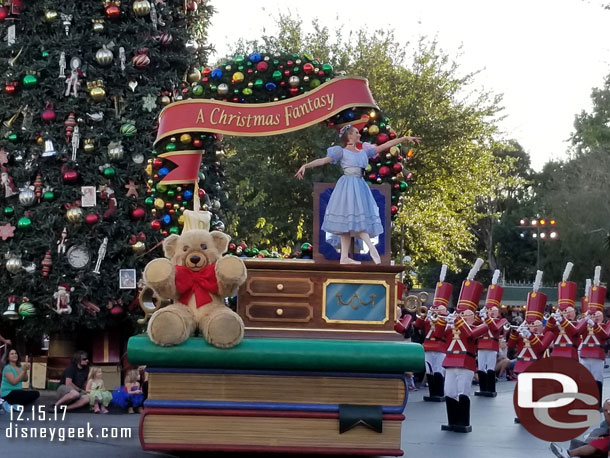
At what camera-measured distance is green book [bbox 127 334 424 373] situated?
934cm

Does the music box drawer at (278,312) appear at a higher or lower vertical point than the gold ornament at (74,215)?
lower

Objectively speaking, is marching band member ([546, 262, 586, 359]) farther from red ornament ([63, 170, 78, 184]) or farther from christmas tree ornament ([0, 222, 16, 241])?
christmas tree ornament ([0, 222, 16, 241])

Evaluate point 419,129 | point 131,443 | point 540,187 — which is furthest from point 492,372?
point 540,187

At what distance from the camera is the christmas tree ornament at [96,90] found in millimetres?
15570

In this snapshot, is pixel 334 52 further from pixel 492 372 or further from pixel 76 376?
pixel 76 376

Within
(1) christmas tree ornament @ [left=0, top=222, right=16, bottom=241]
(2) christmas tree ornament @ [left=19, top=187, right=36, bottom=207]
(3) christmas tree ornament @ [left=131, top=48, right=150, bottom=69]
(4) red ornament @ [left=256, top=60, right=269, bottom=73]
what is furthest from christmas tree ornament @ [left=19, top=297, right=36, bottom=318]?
(4) red ornament @ [left=256, top=60, right=269, bottom=73]

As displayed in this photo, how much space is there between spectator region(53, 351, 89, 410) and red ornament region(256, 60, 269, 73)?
5.63 metres

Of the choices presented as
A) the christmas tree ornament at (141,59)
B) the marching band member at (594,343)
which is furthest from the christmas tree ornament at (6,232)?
the marching band member at (594,343)

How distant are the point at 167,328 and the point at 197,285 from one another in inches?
24.7

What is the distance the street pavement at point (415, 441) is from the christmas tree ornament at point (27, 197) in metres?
3.17

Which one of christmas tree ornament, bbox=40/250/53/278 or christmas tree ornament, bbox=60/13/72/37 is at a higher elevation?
christmas tree ornament, bbox=60/13/72/37

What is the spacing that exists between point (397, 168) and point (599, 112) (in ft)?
135

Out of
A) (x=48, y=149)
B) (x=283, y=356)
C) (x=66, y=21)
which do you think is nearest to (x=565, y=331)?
(x=283, y=356)

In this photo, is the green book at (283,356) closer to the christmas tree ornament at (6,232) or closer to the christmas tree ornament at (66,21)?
the christmas tree ornament at (6,232)
